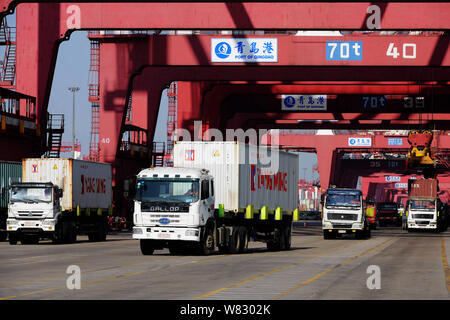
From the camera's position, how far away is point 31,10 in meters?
40.4

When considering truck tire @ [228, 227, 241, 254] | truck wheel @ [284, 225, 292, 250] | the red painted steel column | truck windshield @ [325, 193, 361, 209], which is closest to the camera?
truck tire @ [228, 227, 241, 254]

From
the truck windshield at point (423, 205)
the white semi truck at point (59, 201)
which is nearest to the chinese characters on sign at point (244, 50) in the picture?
the white semi truck at point (59, 201)

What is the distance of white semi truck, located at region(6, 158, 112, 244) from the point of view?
35500 millimetres

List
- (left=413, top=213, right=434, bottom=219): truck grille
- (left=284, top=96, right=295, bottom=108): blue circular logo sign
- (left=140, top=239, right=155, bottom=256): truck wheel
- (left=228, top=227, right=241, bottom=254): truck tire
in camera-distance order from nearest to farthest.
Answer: (left=140, top=239, right=155, bottom=256): truck wheel < (left=228, top=227, right=241, bottom=254): truck tire < (left=413, top=213, right=434, bottom=219): truck grille < (left=284, top=96, right=295, bottom=108): blue circular logo sign

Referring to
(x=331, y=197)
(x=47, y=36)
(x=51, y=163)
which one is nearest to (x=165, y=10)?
(x=47, y=36)

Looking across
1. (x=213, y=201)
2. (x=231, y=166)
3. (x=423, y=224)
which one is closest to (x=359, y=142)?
(x=423, y=224)

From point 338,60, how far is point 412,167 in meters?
22.7

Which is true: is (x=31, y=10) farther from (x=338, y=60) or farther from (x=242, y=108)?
(x=242, y=108)

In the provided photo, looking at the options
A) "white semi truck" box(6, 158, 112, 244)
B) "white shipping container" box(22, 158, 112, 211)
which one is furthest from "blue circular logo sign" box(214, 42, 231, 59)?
"white shipping container" box(22, 158, 112, 211)

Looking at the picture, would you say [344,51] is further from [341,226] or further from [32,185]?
[32,185]

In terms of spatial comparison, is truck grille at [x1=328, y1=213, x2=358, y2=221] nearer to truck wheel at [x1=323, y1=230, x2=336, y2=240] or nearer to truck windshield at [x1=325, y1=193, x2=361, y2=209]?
truck windshield at [x1=325, y1=193, x2=361, y2=209]

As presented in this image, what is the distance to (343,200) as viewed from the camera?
A: 45656mm

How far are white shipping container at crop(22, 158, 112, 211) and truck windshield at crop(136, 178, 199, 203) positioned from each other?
36.4ft

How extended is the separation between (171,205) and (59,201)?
10728 mm
